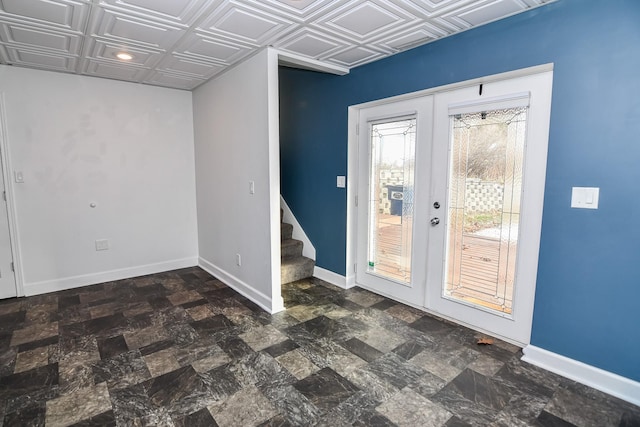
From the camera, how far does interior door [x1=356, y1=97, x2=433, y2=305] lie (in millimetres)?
3119

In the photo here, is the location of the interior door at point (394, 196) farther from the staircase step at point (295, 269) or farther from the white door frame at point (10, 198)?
the white door frame at point (10, 198)

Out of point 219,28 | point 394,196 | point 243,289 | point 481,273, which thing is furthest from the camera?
point 243,289

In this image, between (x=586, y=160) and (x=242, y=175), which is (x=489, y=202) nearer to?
(x=586, y=160)

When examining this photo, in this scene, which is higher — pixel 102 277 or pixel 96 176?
pixel 96 176

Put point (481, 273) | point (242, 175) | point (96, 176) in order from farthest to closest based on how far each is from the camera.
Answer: point (96, 176), point (242, 175), point (481, 273)

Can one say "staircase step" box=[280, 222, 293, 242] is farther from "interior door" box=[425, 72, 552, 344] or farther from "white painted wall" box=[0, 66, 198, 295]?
"interior door" box=[425, 72, 552, 344]

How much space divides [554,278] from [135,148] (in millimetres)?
4586

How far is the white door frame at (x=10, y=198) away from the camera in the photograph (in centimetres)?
342

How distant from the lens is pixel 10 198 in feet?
11.5

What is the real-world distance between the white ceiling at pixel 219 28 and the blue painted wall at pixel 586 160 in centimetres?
22

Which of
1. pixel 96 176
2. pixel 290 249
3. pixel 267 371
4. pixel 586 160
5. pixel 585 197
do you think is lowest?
pixel 267 371

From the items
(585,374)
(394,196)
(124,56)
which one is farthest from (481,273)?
(124,56)

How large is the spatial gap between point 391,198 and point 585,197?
64.7 inches

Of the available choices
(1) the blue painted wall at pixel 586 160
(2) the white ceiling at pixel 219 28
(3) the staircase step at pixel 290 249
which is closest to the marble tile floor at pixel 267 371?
(1) the blue painted wall at pixel 586 160
